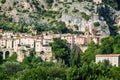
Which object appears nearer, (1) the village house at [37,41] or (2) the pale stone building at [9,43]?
(1) the village house at [37,41]

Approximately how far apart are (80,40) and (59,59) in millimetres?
14598

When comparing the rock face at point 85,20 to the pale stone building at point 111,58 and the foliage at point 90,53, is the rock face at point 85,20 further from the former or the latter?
the pale stone building at point 111,58

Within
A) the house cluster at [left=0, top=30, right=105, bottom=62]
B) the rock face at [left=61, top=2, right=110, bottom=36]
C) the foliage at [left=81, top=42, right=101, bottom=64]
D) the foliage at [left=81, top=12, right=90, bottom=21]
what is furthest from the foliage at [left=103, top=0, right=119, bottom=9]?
the foliage at [left=81, top=42, right=101, bottom=64]

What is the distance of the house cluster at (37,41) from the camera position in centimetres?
12612

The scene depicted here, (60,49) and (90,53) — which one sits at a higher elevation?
(60,49)

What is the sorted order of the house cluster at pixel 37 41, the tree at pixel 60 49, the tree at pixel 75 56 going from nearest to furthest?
the tree at pixel 75 56
the tree at pixel 60 49
the house cluster at pixel 37 41

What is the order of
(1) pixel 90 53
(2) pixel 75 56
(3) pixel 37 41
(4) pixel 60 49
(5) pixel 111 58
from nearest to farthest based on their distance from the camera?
(5) pixel 111 58 < (2) pixel 75 56 < (1) pixel 90 53 < (4) pixel 60 49 < (3) pixel 37 41

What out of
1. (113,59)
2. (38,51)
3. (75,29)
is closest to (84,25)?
(75,29)

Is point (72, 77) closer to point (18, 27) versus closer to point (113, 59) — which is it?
point (113, 59)

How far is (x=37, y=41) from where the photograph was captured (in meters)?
129

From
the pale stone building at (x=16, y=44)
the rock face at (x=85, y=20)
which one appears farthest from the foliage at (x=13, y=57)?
the rock face at (x=85, y=20)

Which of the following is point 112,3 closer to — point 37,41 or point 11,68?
point 37,41

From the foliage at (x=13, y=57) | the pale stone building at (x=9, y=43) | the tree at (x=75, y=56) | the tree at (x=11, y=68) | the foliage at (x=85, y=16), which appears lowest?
the foliage at (x=13, y=57)

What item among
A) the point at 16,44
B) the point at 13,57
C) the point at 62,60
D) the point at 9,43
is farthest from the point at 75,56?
the point at 9,43
